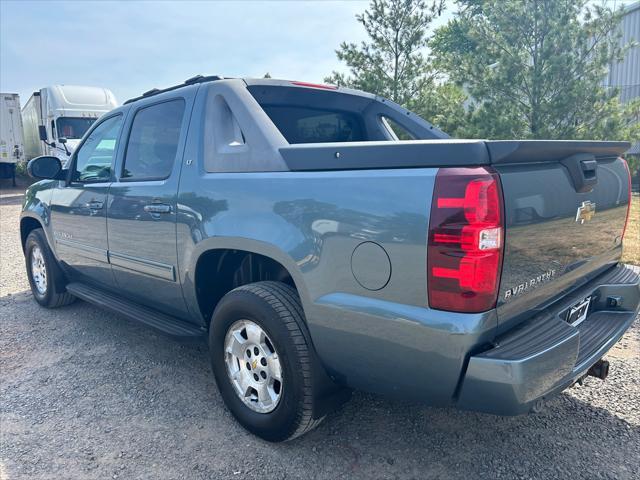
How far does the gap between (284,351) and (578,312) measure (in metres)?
1.55

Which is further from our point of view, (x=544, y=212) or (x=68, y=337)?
(x=68, y=337)

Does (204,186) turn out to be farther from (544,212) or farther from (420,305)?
(544,212)

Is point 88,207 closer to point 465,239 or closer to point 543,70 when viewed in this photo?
point 465,239

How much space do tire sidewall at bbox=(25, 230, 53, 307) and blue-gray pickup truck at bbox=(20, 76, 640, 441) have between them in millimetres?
1406

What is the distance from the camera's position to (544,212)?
6.99 feet

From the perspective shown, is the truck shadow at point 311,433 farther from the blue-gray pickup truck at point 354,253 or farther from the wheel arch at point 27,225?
the wheel arch at point 27,225

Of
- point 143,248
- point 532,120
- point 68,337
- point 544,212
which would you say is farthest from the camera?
point 532,120

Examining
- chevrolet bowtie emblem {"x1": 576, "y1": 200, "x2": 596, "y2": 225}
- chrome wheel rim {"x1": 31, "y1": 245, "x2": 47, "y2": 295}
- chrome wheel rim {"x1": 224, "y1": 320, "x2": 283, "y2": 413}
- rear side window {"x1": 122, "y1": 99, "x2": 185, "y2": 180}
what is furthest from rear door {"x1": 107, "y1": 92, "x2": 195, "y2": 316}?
chevrolet bowtie emblem {"x1": 576, "y1": 200, "x2": 596, "y2": 225}

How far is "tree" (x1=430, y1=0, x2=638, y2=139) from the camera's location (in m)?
7.63

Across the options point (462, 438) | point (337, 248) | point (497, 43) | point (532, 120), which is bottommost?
point (462, 438)

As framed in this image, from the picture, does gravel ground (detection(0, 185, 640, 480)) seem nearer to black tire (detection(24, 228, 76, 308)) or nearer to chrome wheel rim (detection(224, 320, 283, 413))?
Result: chrome wheel rim (detection(224, 320, 283, 413))

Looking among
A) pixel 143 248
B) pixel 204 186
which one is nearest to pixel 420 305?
pixel 204 186

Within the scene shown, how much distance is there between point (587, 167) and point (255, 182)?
64.0 inches

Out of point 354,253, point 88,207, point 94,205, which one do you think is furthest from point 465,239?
point 88,207
